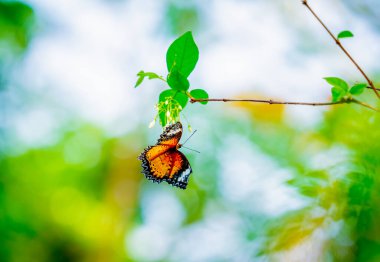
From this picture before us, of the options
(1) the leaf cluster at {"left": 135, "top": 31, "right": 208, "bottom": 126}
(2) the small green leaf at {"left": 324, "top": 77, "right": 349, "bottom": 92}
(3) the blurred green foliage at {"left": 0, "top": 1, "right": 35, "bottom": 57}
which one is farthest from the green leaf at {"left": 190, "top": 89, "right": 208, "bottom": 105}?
(3) the blurred green foliage at {"left": 0, "top": 1, "right": 35, "bottom": 57}

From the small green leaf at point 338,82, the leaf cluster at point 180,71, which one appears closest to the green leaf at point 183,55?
the leaf cluster at point 180,71

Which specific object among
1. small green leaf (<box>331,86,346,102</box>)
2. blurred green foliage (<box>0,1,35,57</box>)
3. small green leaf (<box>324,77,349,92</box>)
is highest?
blurred green foliage (<box>0,1,35,57</box>)

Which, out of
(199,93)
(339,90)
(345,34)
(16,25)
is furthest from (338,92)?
(16,25)

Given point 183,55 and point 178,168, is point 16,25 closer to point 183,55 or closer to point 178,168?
point 178,168

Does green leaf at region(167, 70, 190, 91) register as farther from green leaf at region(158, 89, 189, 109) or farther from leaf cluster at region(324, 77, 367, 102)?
leaf cluster at region(324, 77, 367, 102)

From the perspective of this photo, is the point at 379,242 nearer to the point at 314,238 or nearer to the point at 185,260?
the point at 314,238

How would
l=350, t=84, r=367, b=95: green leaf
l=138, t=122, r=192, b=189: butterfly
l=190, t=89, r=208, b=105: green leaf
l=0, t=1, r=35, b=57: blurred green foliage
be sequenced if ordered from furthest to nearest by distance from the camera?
l=0, t=1, r=35, b=57: blurred green foliage → l=138, t=122, r=192, b=189: butterfly → l=190, t=89, r=208, b=105: green leaf → l=350, t=84, r=367, b=95: green leaf
